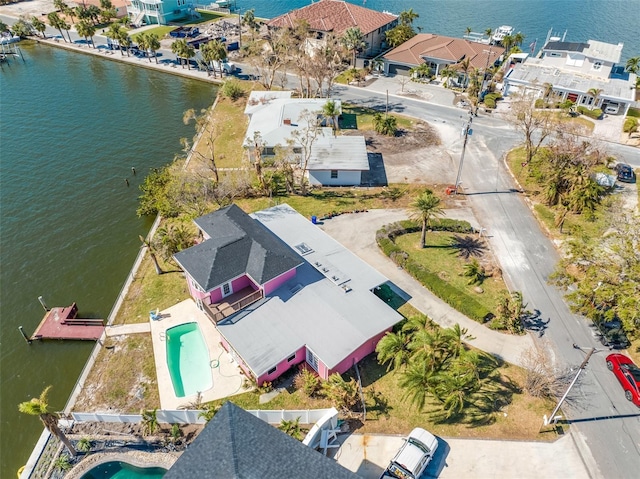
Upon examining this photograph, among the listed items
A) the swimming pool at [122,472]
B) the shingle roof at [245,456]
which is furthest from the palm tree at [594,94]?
the swimming pool at [122,472]

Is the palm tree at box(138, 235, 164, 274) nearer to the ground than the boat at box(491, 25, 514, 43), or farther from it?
nearer to the ground

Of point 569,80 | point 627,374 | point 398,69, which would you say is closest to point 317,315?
point 627,374

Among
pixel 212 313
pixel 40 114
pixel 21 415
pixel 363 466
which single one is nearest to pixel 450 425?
pixel 363 466

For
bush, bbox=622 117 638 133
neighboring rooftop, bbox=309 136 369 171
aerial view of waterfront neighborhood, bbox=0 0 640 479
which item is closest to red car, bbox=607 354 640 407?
aerial view of waterfront neighborhood, bbox=0 0 640 479

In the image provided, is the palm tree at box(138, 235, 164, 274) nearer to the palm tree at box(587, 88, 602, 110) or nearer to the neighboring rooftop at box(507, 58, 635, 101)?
the neighboring rooftop at box(507, 58, 635, 101)

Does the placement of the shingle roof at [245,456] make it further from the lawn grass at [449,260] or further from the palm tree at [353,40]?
the palm tree at [353,40]

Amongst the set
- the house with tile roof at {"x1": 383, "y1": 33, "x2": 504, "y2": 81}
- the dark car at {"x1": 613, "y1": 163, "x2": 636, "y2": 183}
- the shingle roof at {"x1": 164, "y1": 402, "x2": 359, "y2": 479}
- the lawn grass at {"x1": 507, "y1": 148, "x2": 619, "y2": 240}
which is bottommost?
the lawn grass at {"x1": 507, "y1": 148, "x2": 619, "y2": 240}
